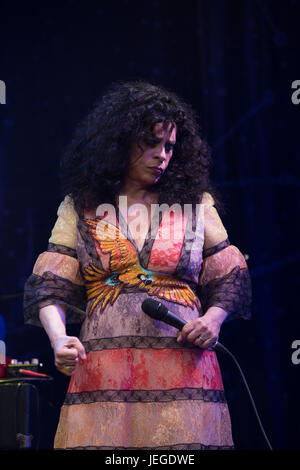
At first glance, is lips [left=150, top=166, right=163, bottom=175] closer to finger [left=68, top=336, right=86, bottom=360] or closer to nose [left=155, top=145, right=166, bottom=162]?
nose [left=155, top=145, right=166, bottom=162]

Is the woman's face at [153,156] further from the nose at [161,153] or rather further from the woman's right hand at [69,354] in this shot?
the woman's right hand at [69,354]

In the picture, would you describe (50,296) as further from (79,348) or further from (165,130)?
(165,130)

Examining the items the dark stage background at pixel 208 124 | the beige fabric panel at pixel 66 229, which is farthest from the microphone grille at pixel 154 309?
the dark stage background at pixel 208 124

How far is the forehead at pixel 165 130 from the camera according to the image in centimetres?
177

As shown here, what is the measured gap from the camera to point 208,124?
254 cm

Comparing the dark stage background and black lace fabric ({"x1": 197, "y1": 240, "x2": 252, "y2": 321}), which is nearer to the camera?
black lace fabric ({"x1": 197, "y1": 240, "x2": 252, "y2": 321})

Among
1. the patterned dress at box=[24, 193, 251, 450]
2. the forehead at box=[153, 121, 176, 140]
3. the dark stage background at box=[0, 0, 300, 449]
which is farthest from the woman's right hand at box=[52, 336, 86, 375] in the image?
the dark stage background at box=[0, 0, 300, 449]

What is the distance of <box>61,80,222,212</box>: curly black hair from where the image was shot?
1.79 m

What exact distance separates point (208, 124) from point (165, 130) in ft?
2.63

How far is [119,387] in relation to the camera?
5.02 ft

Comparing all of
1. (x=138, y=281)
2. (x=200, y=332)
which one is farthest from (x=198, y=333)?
(x=138, y=281)

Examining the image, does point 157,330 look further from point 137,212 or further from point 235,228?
point 235,228
